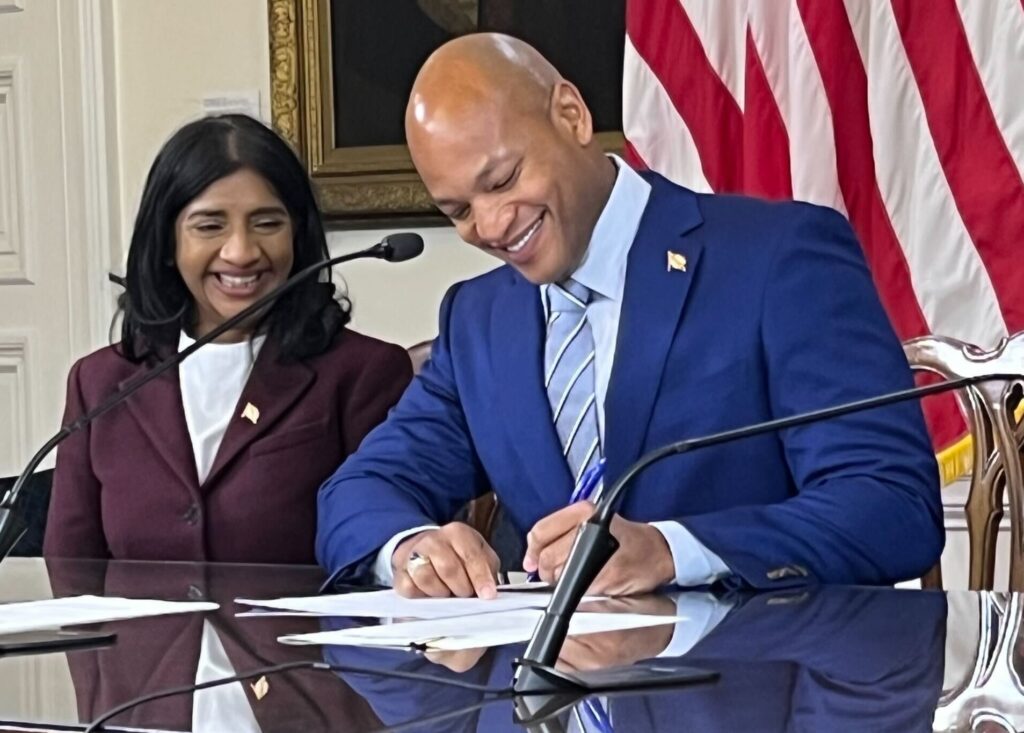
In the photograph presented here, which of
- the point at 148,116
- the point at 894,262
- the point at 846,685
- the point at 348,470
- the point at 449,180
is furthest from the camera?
the point at 148,116

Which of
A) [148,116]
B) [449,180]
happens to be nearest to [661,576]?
[449,180]

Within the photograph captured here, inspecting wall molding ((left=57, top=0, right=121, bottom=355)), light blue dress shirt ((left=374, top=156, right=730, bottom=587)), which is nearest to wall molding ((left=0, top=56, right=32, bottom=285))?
wall molding ((left=57, top=0, right=121, bottom=355))

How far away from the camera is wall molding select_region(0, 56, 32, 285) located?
4617 mm

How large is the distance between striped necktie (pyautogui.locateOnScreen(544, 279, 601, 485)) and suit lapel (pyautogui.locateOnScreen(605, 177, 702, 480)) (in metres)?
0.06

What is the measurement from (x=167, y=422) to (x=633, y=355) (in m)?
0.96

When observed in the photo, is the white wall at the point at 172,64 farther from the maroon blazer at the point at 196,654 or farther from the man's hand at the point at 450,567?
the man's hand at the point at 450,567

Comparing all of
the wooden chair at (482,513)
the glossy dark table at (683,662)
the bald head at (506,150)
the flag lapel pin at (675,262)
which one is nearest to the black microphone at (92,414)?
the bald head at (506,150)

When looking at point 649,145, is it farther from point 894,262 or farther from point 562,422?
point 562,422

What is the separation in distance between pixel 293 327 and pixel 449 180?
0.81 meters

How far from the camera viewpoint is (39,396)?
4.61 metres

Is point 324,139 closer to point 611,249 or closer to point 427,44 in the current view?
point 427,44

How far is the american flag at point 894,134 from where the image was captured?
3.24 meters

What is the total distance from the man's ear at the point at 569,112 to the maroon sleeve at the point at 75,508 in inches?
44.6

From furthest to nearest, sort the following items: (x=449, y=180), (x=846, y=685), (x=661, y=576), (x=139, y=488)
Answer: (x=139, y=488) → (x=449, y=180) → (x=661, y=576) → (x=846, y=685)
